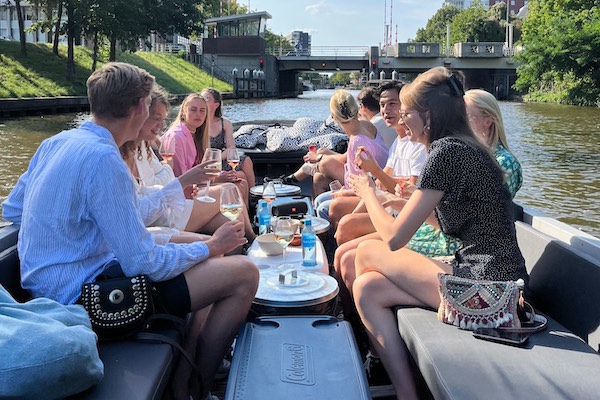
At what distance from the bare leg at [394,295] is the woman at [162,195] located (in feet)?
3.13

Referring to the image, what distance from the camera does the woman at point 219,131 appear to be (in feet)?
18.6

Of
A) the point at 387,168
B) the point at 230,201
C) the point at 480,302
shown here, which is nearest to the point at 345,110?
the point at 387,168

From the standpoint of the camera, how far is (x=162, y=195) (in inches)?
118

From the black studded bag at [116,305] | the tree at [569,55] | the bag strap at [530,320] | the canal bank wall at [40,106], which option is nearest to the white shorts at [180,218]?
the black studded bag at [116,305]

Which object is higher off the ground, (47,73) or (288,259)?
(47,73)

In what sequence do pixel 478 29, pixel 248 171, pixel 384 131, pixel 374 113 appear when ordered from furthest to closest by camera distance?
pixel 478 29, pixel 248 171, pixel 374 113, pixel 384 131

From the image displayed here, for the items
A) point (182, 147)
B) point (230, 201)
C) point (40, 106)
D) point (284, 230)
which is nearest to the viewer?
point (230, 201)

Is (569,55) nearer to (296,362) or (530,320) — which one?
(530,320)

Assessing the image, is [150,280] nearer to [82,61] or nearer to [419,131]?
[419,131]

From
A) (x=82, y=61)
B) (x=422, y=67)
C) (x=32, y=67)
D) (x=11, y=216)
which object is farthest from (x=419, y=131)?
(x=422, y=67)

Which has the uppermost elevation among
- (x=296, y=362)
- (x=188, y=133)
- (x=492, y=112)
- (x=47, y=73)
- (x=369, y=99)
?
(x=47, y=73)

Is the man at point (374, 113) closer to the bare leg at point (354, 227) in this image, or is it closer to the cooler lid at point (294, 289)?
the bare leg at point (354, 227)

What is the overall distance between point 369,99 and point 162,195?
2.73m

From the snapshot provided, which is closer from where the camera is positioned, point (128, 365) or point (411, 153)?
point (128, 365)
